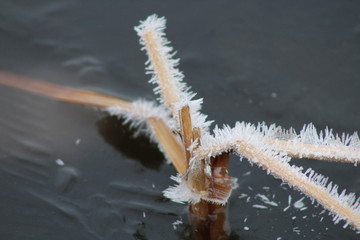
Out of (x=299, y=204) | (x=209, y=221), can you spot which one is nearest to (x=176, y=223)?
(x=209, y=221)

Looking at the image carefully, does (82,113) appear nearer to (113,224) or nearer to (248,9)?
(113,224)

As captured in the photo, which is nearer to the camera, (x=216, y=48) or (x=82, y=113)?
(x=82, y=113)

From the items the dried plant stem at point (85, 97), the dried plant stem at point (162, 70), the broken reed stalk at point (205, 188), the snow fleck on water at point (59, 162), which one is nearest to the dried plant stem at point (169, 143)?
the dried plant stem at point (85, 97)

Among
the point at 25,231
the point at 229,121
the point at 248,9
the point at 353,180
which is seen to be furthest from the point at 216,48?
the point at 25,231

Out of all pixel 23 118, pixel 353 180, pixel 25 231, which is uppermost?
pixel 23 118

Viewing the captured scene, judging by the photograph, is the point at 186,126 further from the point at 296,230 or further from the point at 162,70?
the point at 296,230

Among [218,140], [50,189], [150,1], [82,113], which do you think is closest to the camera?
[218,140]

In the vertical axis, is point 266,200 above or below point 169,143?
below
